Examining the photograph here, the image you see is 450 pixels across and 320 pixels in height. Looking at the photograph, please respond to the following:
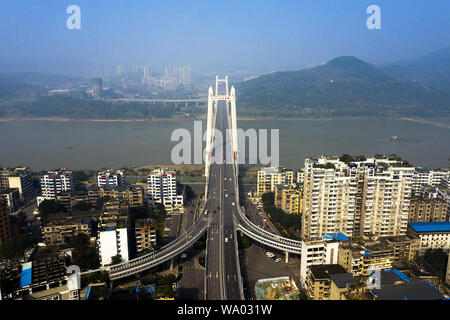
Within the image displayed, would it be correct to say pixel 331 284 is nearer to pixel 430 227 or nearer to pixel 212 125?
pixel 430 227

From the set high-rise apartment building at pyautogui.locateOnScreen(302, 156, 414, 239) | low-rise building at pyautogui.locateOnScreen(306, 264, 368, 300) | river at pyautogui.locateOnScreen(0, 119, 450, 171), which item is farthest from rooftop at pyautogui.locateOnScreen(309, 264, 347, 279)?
river at pyautogui.locateOnScreen(0, 119, 450, 171)

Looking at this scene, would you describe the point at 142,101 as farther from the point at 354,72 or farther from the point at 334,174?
the point at 334,174

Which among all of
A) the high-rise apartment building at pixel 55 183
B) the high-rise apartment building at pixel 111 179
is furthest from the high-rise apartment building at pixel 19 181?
the high-rise apartment building at pixel 111 179

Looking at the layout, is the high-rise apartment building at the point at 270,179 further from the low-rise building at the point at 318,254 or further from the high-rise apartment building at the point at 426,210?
the low-rise building at the point at 318,254

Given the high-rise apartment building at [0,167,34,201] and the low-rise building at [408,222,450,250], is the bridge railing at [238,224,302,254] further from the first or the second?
the high-rise apartment building at [0,167,34,201]

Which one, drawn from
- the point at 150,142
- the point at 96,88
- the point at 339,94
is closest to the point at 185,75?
the point at 96,88
